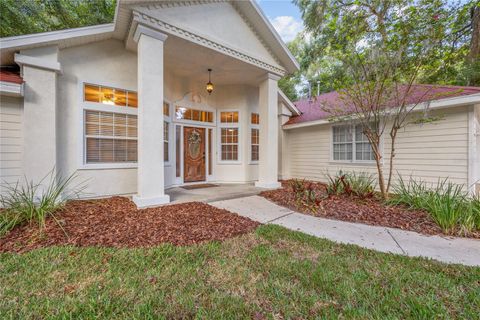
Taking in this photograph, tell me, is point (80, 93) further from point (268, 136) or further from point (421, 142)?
A: point (421, 142)

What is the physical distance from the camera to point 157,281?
221 centimetres

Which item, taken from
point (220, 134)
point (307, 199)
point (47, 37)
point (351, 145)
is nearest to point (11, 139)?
point (47, 37)

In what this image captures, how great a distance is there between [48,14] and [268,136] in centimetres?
990

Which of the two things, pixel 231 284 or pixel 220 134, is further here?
pixel 220 134

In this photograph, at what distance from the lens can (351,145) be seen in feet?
27.1

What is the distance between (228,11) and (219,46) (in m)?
1.35

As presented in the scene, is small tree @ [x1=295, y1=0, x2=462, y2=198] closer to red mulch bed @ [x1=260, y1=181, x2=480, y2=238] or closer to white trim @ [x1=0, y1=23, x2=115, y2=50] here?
red mulch bed @ [x1=260, y1=181, x2=480, y2=238]

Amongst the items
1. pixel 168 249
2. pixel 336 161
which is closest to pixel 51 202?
pixel 168 249

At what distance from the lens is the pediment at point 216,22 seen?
496 centimetres

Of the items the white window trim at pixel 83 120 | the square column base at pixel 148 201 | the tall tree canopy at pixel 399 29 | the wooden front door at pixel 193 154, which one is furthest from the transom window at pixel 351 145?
the white window trim at pixel 83 120

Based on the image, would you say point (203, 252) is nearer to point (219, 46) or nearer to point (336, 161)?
point (219, 46)

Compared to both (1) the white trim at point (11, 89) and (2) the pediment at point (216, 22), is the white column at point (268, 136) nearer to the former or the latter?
(2) the pediment at point (216, 22)

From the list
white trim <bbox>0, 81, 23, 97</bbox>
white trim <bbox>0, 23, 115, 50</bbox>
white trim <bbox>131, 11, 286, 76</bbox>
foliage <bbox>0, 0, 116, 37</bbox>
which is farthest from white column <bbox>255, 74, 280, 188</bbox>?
foliage <bbox>0, 0, 116, 37</bbox>

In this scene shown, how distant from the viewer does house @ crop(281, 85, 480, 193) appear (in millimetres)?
5586
